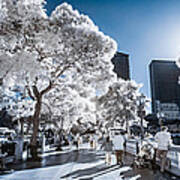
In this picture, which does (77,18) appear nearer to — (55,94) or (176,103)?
(55,94)

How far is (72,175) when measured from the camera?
7.73 metres

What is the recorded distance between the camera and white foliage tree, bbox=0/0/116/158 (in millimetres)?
8398

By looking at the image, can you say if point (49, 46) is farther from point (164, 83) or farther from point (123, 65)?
point (164, 83)

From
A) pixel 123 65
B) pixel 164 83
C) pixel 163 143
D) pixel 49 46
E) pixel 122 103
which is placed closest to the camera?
pixel 163 143

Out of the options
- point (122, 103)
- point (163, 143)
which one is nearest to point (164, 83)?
point (122, 103)

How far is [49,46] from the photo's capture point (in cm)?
1130

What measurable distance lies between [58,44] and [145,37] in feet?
19.2

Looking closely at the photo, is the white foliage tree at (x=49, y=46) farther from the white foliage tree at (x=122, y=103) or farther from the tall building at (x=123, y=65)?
the tall building at (x=123, y=65)

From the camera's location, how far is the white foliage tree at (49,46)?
840 centimetres

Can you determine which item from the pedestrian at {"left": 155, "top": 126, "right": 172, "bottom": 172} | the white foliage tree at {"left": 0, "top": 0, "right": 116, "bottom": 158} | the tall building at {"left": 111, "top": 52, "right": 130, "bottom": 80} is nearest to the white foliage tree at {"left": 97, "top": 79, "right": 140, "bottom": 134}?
the white foliage tree at {"left": 0, "top": 0, "right": 116, "bottom": 158}

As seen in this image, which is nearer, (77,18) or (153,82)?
(77,18)

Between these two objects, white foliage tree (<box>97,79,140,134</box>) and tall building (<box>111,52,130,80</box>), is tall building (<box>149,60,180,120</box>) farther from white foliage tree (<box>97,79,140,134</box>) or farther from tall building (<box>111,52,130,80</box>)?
white foliage tree (<box>97,79,140,134</box>)

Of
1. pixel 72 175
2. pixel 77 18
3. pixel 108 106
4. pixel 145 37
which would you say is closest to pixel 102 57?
pixel 77 18

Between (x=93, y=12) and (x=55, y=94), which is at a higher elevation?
(x=93, y=12)
